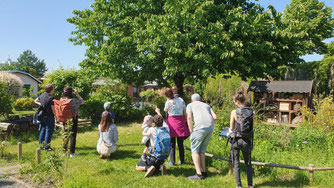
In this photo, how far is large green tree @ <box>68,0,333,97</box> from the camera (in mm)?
8805

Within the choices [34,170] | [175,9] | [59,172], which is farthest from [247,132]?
[175,9]

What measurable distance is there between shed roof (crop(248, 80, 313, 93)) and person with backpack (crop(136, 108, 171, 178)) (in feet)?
28.0

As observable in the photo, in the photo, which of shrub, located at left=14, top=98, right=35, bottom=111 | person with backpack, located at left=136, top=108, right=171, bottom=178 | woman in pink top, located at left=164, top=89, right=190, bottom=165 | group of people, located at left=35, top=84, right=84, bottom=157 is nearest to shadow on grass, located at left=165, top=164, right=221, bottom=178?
person with backpack, located at left=136, top=108, right=171, bottom=178

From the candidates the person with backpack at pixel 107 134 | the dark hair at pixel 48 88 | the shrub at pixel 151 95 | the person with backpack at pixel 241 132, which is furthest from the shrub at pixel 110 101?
the person with backpack at pixel 241 132

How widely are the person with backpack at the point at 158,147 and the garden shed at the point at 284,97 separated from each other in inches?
295

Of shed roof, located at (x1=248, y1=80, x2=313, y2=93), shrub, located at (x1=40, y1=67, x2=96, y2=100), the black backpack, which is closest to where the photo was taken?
the black backpack

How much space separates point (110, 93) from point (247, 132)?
1088cm

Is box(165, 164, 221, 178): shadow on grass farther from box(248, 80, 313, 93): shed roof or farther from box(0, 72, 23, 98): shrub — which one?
box(0, 72, 23, 98): shrub

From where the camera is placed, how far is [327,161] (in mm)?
5656

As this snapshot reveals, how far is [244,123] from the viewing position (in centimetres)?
421

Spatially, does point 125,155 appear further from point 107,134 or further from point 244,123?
point 244,123

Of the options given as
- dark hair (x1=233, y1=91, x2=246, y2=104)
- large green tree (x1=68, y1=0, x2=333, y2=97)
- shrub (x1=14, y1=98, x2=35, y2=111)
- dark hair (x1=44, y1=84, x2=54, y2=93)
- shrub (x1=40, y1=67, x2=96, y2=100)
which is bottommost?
shrub (x1=14, y1=98, x2=35, y2=111)

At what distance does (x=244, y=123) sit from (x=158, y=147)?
1.90 m

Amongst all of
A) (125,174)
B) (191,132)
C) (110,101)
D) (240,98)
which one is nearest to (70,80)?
(110,101)
